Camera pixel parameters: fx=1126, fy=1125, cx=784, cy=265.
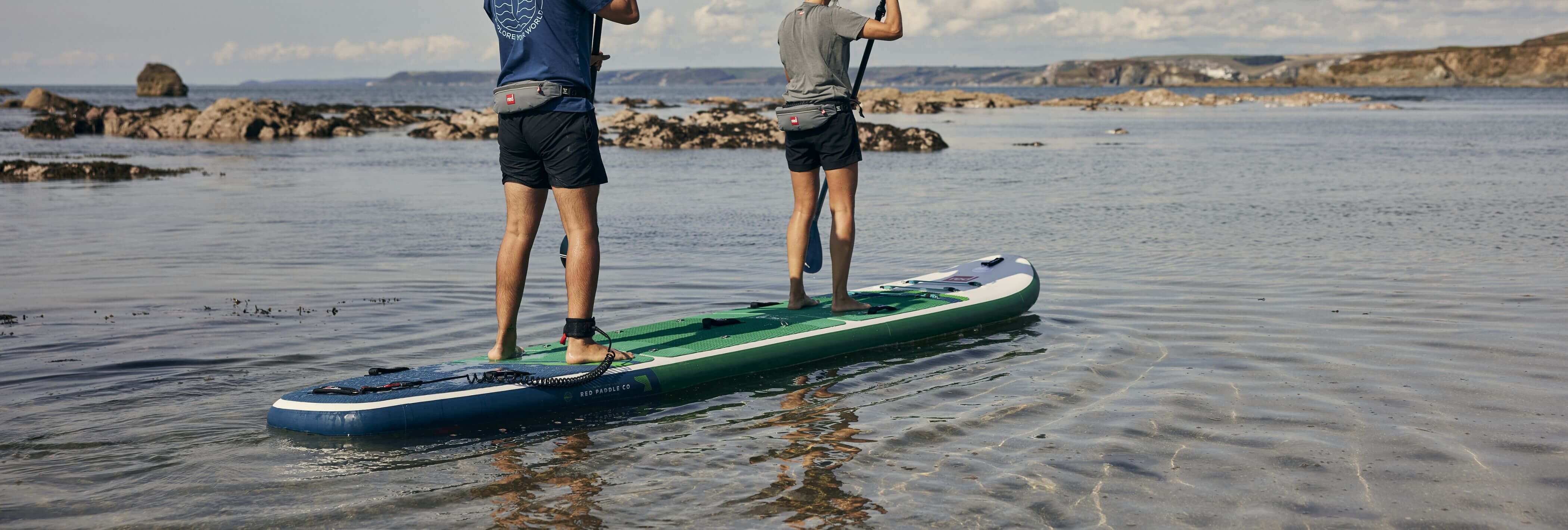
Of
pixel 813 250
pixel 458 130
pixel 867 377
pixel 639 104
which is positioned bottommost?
pixel 867 377

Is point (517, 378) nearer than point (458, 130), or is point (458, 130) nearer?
point (517, 378)

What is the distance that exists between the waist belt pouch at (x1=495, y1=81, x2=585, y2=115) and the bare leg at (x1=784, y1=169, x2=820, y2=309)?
7.78 feet

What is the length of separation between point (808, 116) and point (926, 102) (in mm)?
71796

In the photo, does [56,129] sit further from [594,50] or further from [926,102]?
[926,102]

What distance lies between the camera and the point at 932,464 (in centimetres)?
508

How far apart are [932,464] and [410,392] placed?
2579 mm

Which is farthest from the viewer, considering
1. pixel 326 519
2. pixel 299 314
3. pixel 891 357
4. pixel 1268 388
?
pixel 299 314

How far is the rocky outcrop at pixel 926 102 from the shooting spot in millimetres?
70875

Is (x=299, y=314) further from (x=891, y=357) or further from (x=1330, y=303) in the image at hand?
(x=1330, y=303)

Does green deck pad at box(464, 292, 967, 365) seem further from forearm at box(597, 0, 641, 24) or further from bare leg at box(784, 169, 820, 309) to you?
forearm at box(597, 0, 641, 24)

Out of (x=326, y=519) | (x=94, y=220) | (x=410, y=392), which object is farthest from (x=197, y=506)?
(x=94, y=220)

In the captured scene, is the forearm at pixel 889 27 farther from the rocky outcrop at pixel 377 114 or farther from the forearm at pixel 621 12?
the rocky outcrop at pixel 377 114

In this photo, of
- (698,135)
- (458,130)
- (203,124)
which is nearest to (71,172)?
(698,135)

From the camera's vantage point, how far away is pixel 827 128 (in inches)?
305
